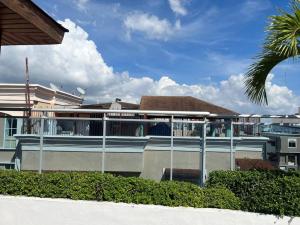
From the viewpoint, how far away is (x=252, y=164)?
9656 millimetres

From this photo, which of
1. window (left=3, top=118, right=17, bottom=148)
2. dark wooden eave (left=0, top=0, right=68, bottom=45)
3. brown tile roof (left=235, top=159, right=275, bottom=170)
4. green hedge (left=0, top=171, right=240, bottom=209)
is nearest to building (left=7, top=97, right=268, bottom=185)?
brown tile roof (left=235, top=159, right=275, bottom=170)

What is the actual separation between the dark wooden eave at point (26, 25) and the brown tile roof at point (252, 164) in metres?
5.27

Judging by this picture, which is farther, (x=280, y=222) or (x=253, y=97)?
(x=253, y=97)

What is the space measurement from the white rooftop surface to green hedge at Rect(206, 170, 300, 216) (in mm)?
178

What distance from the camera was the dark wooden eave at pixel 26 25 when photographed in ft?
16.6

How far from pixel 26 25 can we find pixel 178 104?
2164cm

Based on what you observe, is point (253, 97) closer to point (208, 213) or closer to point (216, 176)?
point (216, 176)

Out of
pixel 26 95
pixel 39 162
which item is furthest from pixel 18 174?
pixel 26 95

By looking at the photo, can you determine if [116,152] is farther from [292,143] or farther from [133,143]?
[292,143]

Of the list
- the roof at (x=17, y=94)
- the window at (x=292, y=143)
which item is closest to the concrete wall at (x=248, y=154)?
the window at (x=292, y=143)

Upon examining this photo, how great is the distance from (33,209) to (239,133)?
484cm

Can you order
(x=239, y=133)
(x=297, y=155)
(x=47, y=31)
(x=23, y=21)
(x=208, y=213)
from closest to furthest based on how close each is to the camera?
1. (x=23, y=21)
2. (x=47, y=31)
3. (x=208, y=213)
4. (x=297, y=155)
5. (x=239, y=133)

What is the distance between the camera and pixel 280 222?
769cm

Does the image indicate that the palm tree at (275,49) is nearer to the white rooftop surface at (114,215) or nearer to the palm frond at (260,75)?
the palm frond at (260,75)
